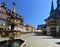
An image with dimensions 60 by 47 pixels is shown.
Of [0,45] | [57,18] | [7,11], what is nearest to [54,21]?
[57,18]

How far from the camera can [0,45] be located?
69.2ft

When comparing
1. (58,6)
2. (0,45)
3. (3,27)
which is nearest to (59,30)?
(58,6)

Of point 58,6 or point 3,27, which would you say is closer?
point 3,27

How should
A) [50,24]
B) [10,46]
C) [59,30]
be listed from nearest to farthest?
[10,46] < [59,30] < [50,24]

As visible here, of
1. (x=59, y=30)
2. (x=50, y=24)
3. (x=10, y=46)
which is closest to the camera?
(x=10, y=46)

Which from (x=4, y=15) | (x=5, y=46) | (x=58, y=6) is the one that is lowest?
(x=5, y=46)

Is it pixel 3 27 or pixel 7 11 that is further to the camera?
pixel 7 11

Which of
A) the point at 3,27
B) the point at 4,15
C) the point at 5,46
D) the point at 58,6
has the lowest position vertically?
the point at 5,46

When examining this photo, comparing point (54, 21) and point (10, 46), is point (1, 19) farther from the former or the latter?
point (10, 46)

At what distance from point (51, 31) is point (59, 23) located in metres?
4.68

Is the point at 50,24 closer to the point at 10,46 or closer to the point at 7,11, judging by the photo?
the point at 7,11

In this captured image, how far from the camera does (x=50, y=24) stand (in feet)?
224

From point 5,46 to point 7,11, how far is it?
49670 millimetres

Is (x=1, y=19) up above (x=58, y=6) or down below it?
below
